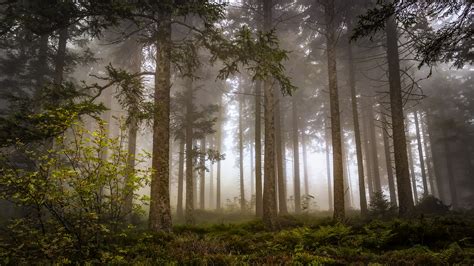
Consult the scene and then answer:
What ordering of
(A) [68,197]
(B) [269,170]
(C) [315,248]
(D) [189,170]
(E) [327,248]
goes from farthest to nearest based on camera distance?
(D) [189,170], (B) [269,170], (C) [315,248], (E) [327,248], (A) [68,197]

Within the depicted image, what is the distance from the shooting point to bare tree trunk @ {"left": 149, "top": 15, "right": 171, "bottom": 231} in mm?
9852

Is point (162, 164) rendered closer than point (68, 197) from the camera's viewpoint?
No

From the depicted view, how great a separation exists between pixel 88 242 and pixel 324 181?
231ft

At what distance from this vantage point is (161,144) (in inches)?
404

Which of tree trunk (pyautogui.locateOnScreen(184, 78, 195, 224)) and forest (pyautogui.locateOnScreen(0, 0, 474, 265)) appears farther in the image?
tree trunk (pyautogui.locateOnScreen(184, 78, 195, 224))

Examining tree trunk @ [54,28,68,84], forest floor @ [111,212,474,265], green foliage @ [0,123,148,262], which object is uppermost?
tree trunk @ [54,28,68,84]

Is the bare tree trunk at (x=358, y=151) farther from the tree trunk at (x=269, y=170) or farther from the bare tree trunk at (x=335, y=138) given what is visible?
the tree trunk at (x=269, y=170)

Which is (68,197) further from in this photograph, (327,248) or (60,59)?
(60,59)

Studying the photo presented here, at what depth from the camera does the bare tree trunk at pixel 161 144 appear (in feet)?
32.3

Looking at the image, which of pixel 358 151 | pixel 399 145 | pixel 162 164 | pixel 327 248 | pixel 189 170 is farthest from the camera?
pixel 358 151

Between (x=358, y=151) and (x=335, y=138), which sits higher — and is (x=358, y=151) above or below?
above

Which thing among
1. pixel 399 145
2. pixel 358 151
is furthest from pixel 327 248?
pixel 358 151

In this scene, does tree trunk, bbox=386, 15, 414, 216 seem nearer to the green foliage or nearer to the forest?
the forest

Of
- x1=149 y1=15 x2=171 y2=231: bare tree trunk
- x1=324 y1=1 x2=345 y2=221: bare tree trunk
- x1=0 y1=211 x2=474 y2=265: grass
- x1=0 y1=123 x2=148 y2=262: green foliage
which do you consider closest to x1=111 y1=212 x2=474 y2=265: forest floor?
x1=0 y1=211 x2=474 y2=265: grass
